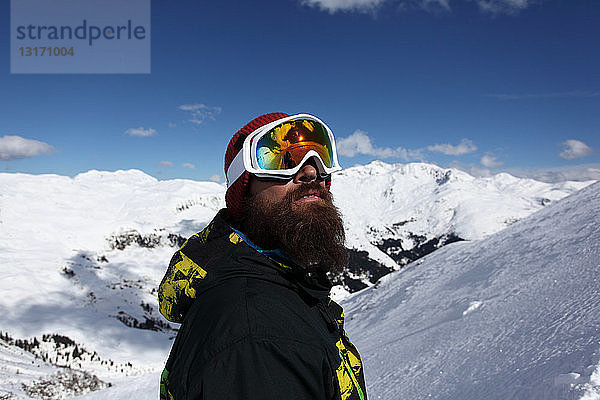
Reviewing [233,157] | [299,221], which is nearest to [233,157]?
[233,157]

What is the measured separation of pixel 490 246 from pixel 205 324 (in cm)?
1148

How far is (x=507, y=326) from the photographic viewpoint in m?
5.20

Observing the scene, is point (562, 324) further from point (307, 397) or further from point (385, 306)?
point (385, 306)

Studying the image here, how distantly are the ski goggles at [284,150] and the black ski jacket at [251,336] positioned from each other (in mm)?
680

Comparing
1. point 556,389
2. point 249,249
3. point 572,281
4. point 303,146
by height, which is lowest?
point 556,389

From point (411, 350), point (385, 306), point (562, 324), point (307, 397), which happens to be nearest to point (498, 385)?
point (562, 324)

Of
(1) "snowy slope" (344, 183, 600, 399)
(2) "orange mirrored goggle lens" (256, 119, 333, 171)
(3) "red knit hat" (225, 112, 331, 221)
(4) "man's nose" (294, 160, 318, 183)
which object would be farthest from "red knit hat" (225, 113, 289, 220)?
(1) "snowy slope" (344, 183, 600, 399)

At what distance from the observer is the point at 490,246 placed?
11.0m

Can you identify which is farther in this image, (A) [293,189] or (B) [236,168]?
(B) [236,168]

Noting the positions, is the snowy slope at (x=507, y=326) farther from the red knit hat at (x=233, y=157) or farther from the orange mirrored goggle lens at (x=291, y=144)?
the red knit hat at (x=233, y=157)

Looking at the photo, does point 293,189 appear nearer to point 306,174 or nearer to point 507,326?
point 306,174

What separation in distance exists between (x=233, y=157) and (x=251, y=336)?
1.63m

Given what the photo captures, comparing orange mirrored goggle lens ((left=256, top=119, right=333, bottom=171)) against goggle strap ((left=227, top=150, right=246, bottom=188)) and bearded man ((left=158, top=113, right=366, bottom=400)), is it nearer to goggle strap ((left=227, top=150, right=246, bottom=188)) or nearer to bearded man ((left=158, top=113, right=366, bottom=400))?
bearded man ((left=158, top=113, right=366, bottom=400))

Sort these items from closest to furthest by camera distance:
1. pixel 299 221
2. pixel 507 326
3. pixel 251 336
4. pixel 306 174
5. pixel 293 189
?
pixel 251 336, pixel 299 221, pixel 293 189, pixel 306 174, pixel 507 326
